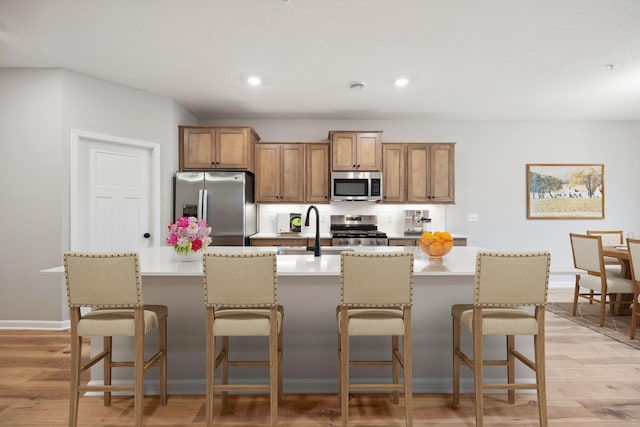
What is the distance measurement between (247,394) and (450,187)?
3.93 m

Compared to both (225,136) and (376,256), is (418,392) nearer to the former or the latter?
(376,256)

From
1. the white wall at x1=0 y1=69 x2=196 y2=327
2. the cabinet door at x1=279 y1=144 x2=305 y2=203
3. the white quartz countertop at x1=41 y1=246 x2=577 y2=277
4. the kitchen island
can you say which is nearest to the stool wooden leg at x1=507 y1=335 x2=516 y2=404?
the kitchen island

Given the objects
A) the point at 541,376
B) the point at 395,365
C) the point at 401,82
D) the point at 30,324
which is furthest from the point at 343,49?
the point at 30,324

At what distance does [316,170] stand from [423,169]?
154 centimetres

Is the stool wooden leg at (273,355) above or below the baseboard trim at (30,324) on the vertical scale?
above

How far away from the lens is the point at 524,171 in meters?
5.48

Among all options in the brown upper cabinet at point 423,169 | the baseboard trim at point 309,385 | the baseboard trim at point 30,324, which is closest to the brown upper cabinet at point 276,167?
the brown upper cabinet at point 423,169

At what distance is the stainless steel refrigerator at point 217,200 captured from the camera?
444 centimetres

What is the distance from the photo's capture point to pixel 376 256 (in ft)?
5.94

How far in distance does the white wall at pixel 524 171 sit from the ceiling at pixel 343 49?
2.57 ft

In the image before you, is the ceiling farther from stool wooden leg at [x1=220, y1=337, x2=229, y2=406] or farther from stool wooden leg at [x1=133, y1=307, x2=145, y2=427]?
stool wooden leg at [x1=220, y1=337, x2=229, y2=406]

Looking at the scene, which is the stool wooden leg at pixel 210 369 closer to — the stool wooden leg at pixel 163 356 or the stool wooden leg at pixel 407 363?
the stool wooden leg at pixel 163 356

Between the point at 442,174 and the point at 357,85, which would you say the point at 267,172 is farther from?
the point at 442,174

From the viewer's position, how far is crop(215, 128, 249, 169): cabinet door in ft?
15.4
